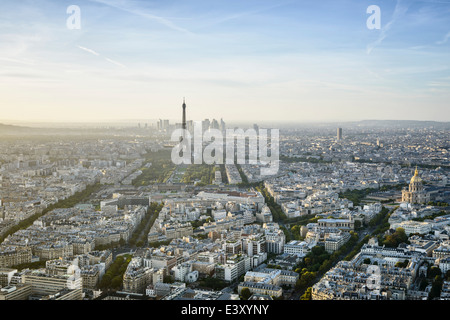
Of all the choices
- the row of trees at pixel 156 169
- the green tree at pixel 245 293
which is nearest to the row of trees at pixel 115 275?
the green tree at pixel 245 293

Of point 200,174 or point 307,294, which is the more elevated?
point 200,174

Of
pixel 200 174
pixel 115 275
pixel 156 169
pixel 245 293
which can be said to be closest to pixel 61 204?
pixel 115 275

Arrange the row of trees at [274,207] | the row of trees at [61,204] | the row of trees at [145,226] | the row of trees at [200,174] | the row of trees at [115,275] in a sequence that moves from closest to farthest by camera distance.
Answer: the row of trees at [115,275], the row of trees at [145,226], the row of trees at [61,204], the row of trees at [274,207], the row of trees at [200,174]

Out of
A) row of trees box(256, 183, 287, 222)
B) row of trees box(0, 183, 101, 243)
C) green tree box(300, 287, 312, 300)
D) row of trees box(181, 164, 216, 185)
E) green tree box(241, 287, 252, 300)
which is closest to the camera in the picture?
green tree box(300, 287, 312, 300)

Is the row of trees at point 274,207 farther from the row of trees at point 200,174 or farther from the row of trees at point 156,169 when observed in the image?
the row of trees at point 156,169

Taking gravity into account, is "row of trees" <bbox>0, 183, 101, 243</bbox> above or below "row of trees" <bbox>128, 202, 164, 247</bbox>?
above

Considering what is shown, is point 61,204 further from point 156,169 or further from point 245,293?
point 156,169

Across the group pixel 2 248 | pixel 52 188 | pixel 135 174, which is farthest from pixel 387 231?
pixel 135 174

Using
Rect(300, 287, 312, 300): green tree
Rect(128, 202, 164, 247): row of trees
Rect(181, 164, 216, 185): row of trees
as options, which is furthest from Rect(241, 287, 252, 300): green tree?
Rect(181, 164, 216, 185): row of trees

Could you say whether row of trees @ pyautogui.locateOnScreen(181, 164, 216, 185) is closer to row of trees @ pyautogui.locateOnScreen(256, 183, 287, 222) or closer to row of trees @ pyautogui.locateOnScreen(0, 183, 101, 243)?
row of trees @ pyautogui.locateOnScreen(256, 183, 287, 222)

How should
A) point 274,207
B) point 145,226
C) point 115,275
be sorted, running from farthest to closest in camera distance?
1. point 274,207
2. point 145,226
3. point 115,275

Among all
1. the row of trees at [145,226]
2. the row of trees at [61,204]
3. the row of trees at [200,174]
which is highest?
the row of trees at [200,174]
